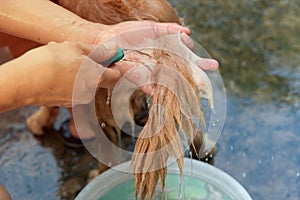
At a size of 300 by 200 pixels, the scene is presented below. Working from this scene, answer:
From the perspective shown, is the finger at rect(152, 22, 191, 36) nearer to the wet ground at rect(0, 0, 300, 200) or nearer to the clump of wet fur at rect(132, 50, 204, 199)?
the clump of wet fur at rect(132, 50, 204, 199)

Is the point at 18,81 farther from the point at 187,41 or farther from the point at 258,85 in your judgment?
the point at 258,85

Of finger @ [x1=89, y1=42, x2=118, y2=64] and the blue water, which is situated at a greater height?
finger @ [x1=89, y1=42, x2=118, y2=64]

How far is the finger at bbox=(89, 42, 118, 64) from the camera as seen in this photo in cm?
148

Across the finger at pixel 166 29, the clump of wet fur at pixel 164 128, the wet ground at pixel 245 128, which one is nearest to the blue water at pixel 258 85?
the wet ground at pixel 245 128

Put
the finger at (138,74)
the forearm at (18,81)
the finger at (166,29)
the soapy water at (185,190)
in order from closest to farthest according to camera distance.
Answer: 1. the forearm at (18,81)
2. the finger at (138,74)
3. the finger at (166,29)
4. the soapy water at (185,190)

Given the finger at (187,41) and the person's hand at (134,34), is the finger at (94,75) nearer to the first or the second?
the person's hand at (134,34)

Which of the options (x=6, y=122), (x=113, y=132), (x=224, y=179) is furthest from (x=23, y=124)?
(x=224, y=179)

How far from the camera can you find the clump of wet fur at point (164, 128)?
4.79 feet

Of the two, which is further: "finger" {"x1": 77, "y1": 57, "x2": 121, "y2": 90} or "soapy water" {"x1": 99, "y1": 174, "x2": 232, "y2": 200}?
"soapy water" {"x1": 99, "y1": 174, "x2": 232, "y2": 200}

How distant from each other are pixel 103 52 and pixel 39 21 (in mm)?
372

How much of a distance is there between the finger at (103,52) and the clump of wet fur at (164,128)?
16 cm

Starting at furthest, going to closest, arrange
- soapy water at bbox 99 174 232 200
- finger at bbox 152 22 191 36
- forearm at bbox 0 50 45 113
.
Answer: soapy water at bbox 99 174 232 200 → finger at bbox 152 22 191 36 → forearm at bbox 0 50 45 113

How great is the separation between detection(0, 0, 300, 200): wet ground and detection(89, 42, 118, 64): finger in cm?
118

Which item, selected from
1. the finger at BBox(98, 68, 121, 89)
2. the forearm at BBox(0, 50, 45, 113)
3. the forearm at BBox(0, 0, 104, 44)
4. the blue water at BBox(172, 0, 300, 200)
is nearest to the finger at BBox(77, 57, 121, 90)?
the finger at BBox(98, 68, 121, 89)
